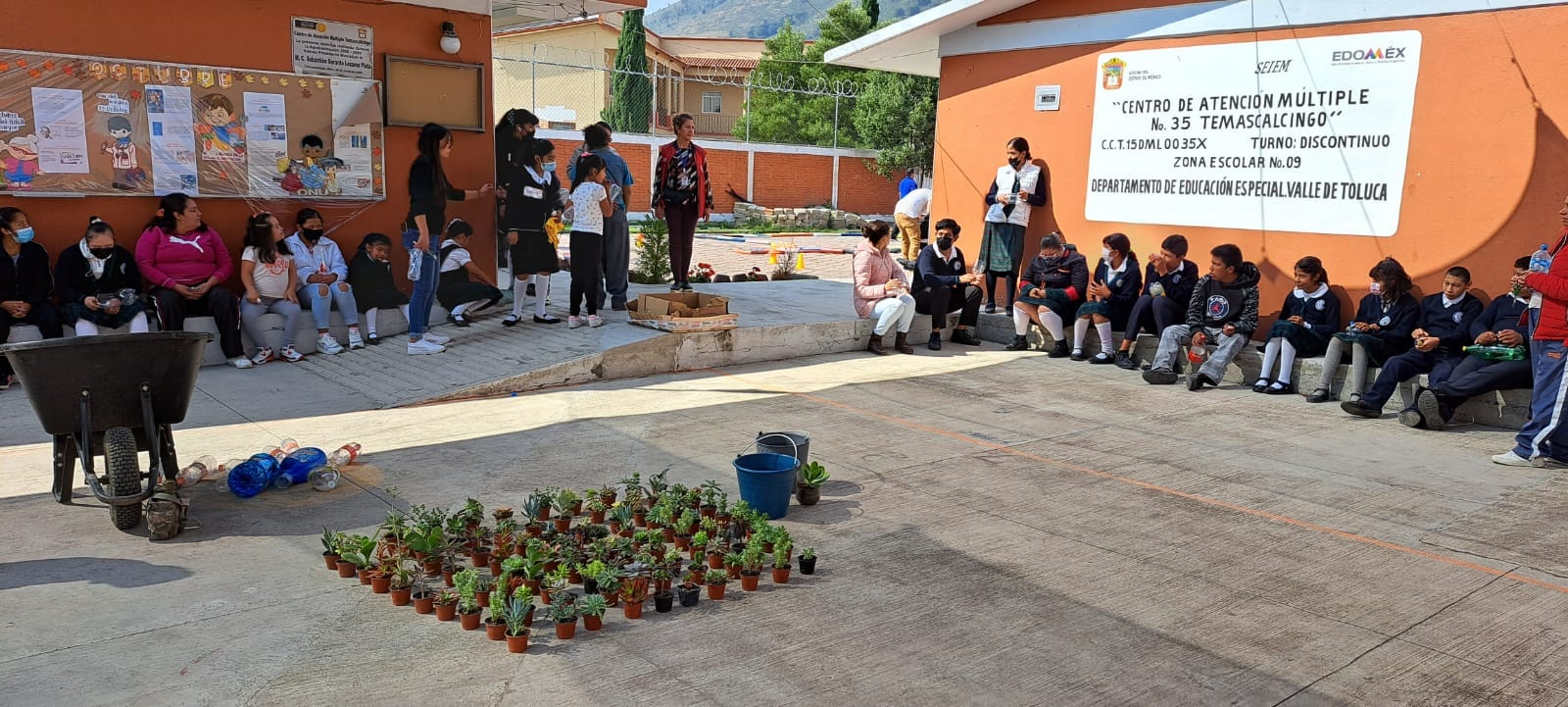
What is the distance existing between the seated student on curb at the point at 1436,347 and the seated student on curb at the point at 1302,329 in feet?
2.59

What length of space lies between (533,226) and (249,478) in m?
4.86

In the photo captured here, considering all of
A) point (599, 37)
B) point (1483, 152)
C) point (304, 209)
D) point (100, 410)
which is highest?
point (599, 37)

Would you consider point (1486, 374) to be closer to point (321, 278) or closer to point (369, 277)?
point (369, 277)

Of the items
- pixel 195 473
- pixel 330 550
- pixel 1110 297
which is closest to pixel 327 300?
pixel 195 473

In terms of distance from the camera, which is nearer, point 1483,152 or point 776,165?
point 1483,152

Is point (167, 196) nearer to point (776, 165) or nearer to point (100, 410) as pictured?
point (100, 410)

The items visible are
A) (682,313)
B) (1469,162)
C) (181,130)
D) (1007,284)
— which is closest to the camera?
(1469,162)

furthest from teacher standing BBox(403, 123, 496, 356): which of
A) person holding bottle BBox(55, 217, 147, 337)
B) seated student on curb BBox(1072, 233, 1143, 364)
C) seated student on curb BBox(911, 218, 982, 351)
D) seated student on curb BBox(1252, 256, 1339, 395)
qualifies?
seated student on curb BBox(1252, 256, 1339, 395)

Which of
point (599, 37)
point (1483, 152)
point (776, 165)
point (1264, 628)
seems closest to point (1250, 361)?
point (1483, 152)

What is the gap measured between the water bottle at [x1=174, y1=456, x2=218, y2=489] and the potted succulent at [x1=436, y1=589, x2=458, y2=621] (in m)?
2.29

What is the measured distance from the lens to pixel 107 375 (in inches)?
201

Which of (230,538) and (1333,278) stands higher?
(1333,278)

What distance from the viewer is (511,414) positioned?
765 cm

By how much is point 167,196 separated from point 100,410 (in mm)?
4374
